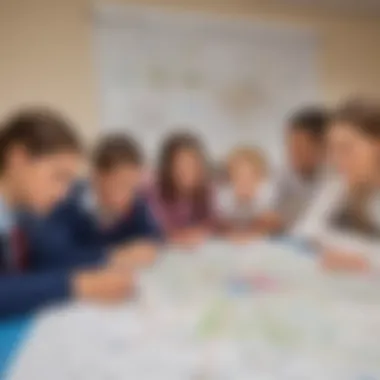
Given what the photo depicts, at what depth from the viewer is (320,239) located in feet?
3.46

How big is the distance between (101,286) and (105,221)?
126mm

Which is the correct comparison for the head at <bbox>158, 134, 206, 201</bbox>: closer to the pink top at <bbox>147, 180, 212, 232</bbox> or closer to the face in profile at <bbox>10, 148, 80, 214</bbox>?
the pink top at <bbox>147, 180, 212, 232</bbox>

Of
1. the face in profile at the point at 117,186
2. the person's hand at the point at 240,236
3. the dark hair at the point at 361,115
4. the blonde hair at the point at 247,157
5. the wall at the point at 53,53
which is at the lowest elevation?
the person's hand at the point at 240,236

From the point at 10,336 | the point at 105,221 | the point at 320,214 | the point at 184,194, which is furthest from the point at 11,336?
the point at 320,214

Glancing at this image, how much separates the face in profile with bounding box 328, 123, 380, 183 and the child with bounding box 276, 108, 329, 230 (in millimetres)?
24

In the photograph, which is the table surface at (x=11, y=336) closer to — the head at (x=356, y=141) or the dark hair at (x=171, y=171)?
the dark hair at (x=171, y=171)

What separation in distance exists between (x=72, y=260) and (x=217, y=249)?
233 mm

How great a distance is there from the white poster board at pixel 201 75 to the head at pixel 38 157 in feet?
0.23

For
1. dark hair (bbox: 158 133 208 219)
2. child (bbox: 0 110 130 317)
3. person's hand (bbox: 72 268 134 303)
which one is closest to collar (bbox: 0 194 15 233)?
child (bbox: 0 110 130 317)

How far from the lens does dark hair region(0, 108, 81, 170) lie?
0.88 metres

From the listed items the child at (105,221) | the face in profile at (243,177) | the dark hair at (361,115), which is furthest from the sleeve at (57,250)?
the dark hair at (361,115)

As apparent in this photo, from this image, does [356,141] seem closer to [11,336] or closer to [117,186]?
[117,186]

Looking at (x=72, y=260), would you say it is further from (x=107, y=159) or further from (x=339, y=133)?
(x=339, y=133)

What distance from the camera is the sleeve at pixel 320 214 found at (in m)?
1.04
